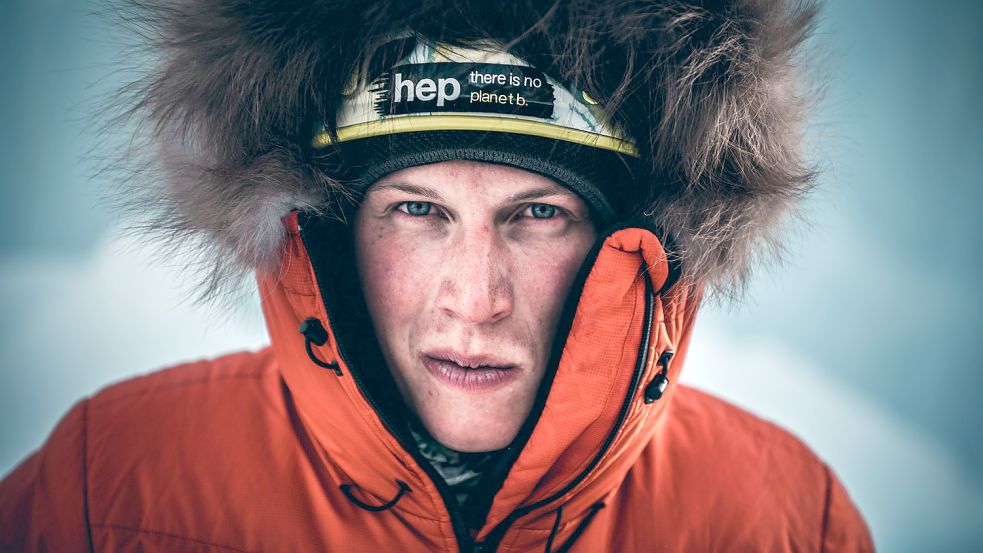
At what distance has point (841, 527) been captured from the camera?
117cm

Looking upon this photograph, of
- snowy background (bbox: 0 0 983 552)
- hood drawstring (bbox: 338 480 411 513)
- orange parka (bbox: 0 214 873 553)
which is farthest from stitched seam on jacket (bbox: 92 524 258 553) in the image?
snowy background (bbox: 0 0 983 552)

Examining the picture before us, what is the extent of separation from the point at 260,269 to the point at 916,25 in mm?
2253

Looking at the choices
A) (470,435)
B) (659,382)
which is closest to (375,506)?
(470,435)

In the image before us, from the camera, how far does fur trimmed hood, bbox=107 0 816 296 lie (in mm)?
880

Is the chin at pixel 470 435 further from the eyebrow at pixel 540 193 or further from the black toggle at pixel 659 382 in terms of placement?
the eyebrow at pixel 540 193

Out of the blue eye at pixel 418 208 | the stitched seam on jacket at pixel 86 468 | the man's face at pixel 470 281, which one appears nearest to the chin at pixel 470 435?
the man's face at pixel 470 281

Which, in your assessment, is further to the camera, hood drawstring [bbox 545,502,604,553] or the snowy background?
the snowy background

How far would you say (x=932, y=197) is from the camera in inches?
76.2

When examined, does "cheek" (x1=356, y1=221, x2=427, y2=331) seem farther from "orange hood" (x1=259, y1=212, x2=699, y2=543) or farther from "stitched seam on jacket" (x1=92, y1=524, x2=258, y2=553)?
"stitched seam on jacket" (x1=92, y1=524, x2=258, y2=553)

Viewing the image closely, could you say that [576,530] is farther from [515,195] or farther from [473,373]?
[515,195]

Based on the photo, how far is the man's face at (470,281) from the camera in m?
0.95

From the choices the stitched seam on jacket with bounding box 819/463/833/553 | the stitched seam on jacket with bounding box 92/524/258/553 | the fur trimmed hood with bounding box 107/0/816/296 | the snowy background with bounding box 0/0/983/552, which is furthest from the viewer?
the snowy background with bounding box 0/0/983/552

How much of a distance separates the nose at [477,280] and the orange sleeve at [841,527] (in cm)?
84

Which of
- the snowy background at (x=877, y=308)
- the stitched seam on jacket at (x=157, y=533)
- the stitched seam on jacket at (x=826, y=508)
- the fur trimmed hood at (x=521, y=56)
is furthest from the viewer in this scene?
the snowy background at (x=877, y=308)
